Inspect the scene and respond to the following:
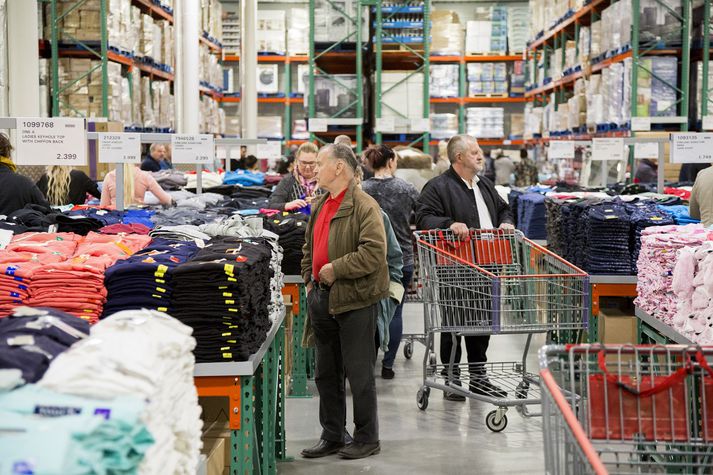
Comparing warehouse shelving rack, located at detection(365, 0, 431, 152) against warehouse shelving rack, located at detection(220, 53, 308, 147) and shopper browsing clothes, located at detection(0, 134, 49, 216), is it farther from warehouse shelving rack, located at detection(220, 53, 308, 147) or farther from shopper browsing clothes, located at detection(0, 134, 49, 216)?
shopper browsing clothes, located at detection(0, 134, 49, 216)

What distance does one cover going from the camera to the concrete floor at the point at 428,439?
219 inches

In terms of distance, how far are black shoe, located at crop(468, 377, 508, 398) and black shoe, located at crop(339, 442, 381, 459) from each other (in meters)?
1.03

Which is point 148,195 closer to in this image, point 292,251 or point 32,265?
point 292,251

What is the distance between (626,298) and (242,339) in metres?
4.12

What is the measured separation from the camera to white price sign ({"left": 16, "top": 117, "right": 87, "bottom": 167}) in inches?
234

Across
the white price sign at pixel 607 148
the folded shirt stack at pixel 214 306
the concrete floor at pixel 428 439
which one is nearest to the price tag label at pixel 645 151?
the white price sign at pixel 607 148

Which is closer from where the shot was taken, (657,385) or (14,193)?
(657,385)

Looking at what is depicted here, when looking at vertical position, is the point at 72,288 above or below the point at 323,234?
below

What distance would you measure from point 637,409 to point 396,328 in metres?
4.91

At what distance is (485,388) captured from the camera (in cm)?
664

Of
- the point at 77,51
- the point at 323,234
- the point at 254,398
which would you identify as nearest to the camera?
the point at 254,398

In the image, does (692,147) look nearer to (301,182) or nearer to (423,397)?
(423,397)

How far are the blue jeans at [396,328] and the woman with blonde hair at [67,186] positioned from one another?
362 cm

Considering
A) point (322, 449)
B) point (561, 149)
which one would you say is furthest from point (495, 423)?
point (561, 149)
